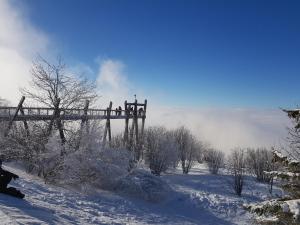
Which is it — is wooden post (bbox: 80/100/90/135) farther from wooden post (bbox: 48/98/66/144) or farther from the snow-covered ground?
the snow-covered ground

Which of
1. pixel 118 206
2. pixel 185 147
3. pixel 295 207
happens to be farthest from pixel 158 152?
pixel 295 207

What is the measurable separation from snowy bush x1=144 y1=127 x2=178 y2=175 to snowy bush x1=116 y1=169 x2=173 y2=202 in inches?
342

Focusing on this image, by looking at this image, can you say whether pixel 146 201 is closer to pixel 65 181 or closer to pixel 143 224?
pixel 65 181

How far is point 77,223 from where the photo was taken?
12336 mm

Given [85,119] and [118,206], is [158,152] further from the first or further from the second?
[118,206]

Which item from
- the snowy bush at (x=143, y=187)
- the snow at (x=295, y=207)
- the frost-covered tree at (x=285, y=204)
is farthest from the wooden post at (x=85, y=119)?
the snow at (x=295, y=207)

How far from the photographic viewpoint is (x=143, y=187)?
22.4 meters

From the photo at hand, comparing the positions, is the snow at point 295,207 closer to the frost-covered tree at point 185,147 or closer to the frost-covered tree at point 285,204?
the frost-covered tree at point 285,204

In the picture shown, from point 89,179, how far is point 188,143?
27.2 metres

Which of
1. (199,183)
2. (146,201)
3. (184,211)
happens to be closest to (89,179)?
(146,201)

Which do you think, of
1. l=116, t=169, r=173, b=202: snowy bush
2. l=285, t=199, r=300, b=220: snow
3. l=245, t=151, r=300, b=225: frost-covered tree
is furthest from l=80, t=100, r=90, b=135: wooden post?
l=285, t=199, r=300, b=220: snow

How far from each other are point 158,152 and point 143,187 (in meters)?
11.2

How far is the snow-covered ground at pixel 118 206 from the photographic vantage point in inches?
470

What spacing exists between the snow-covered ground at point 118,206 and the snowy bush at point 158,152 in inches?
160
